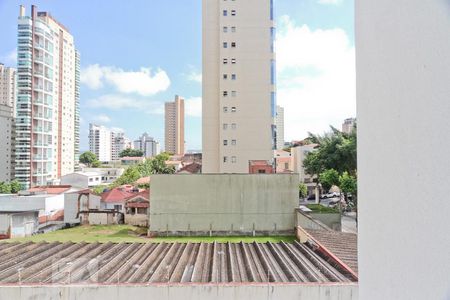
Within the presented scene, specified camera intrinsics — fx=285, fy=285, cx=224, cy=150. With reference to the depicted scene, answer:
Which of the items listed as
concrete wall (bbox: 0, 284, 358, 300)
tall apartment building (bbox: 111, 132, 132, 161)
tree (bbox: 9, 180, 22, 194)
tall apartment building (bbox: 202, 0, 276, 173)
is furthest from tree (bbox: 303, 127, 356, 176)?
tall apartment building (bbox: 111, 132, 132, 161)

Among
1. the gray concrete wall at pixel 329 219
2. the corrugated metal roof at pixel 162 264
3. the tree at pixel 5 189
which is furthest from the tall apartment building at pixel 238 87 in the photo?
the tree at pixel 5 189

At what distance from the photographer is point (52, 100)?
72.5ft

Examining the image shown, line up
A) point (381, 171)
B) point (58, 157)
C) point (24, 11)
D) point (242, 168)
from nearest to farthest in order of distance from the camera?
point (381, 171), point (242, 168), point (24, 11), point (58, 157)

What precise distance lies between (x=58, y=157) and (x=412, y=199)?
2714 centimetres

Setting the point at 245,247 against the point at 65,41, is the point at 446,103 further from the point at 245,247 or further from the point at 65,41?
the point at 65,41

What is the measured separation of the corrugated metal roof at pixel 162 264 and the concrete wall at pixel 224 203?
256 cm

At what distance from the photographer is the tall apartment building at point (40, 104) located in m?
19.6

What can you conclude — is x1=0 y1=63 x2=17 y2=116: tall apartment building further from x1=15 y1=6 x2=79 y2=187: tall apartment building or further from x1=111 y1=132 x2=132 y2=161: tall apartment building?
x1=111 y1=132 x2=132 y2=161: tall apartment building

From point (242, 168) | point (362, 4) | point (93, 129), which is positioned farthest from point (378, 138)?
point (93, 129)

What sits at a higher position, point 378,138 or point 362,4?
point 362,4

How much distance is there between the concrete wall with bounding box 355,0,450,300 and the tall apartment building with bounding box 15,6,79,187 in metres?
23.5

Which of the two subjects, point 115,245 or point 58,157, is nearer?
point 115,245

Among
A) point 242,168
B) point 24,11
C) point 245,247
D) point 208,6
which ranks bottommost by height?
point 245,247

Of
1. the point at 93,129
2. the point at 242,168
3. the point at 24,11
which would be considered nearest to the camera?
the point at 242,168
